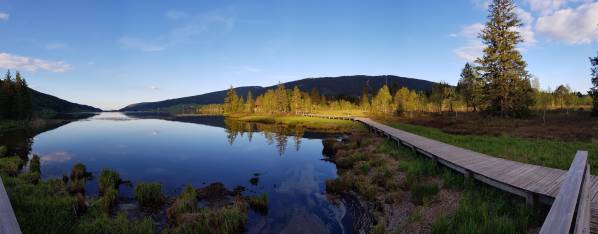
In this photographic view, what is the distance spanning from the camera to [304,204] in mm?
15898

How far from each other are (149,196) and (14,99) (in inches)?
3294

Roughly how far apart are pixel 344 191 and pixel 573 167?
35.4ft

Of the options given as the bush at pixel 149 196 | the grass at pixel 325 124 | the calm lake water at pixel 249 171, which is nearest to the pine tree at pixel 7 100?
the calm lake water at pixel 249 171

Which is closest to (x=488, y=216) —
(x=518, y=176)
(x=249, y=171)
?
(x=518, y=176)

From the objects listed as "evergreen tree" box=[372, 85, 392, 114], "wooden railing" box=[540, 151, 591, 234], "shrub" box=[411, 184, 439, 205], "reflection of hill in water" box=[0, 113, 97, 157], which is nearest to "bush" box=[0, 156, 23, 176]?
"reflection of hill in water" box=[0, 113, 97, 157]

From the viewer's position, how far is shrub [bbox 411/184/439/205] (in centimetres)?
1296

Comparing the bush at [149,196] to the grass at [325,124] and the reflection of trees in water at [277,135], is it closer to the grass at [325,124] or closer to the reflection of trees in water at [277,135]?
the reflection of trees in water at [277,135]

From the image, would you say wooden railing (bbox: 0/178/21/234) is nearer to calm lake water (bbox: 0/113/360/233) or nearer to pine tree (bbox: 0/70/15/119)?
calm lake water (bbox: 0/113/360/233)

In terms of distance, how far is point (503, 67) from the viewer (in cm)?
3956

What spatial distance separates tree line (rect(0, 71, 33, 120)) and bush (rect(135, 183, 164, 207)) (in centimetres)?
8010

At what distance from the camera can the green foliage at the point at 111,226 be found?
34.8 ft

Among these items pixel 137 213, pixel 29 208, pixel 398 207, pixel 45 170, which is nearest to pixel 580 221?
pixel 398 207

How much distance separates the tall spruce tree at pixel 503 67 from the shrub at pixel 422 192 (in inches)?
→ 1316

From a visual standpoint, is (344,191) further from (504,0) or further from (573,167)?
(504,0)
